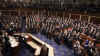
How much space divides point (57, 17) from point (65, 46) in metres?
4.52

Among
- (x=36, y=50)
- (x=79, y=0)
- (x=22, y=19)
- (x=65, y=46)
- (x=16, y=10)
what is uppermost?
(x=79, y=0)

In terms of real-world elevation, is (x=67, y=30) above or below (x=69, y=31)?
below

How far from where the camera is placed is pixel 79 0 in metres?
7.12

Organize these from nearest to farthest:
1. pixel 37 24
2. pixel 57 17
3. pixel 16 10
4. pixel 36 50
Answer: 1. pixel 36 50
2. pixel 16 10
3. pixel 37 24
4. pixel 57 17

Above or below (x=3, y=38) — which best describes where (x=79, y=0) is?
above

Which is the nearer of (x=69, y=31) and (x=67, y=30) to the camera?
(x=69, y=31)

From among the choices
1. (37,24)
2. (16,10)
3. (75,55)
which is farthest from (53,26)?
(75,55)

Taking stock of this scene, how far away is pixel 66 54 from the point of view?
6.93 metres

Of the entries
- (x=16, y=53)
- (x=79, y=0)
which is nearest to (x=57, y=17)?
(x=79, y=0)

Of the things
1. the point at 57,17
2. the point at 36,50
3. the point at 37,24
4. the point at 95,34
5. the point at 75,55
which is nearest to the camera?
the point at 36,50

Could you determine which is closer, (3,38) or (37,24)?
(3,38)

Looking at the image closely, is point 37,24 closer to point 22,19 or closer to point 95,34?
point 22,19

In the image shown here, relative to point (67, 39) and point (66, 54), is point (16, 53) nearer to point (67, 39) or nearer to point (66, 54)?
point (66, 54)

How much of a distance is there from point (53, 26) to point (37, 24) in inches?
66.7
